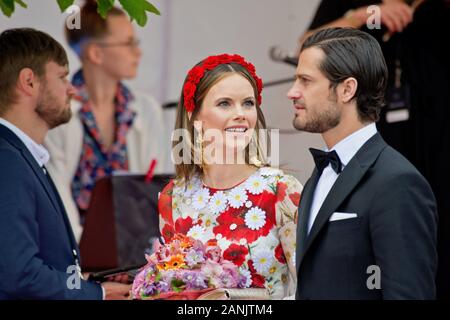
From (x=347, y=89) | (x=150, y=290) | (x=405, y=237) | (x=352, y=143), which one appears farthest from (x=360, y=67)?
(x=150, y=290)

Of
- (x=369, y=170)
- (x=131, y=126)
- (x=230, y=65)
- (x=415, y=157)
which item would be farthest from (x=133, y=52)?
(x=369, y=170)

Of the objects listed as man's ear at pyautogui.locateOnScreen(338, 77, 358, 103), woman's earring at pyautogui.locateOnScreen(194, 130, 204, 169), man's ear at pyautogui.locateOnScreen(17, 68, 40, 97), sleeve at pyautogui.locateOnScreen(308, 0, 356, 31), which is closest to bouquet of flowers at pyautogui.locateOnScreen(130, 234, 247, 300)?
woman's earring at pyautogui.locateOnScreen(194, 130, 204, 169)

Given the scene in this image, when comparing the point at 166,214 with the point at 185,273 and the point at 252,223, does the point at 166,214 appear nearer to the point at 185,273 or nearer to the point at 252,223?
the point at 252,223

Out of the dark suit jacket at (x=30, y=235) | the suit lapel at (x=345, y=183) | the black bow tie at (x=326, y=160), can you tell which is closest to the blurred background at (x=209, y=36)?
the dark suit jacket at (x=30, y=235)

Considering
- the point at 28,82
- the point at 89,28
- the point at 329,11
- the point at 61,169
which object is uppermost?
the point at 89,28

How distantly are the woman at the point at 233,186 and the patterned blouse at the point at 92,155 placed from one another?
8.96ft

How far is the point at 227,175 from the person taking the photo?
3.73 m

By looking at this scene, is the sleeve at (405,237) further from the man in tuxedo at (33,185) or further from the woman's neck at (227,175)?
the man in tuxedo at (33,185)

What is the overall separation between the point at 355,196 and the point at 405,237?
0.24 meters

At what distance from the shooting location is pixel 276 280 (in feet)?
11.7

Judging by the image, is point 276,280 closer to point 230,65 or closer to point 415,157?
point 230,65

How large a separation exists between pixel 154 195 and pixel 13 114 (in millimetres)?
1749

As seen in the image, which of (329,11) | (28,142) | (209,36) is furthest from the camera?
(209,36)
